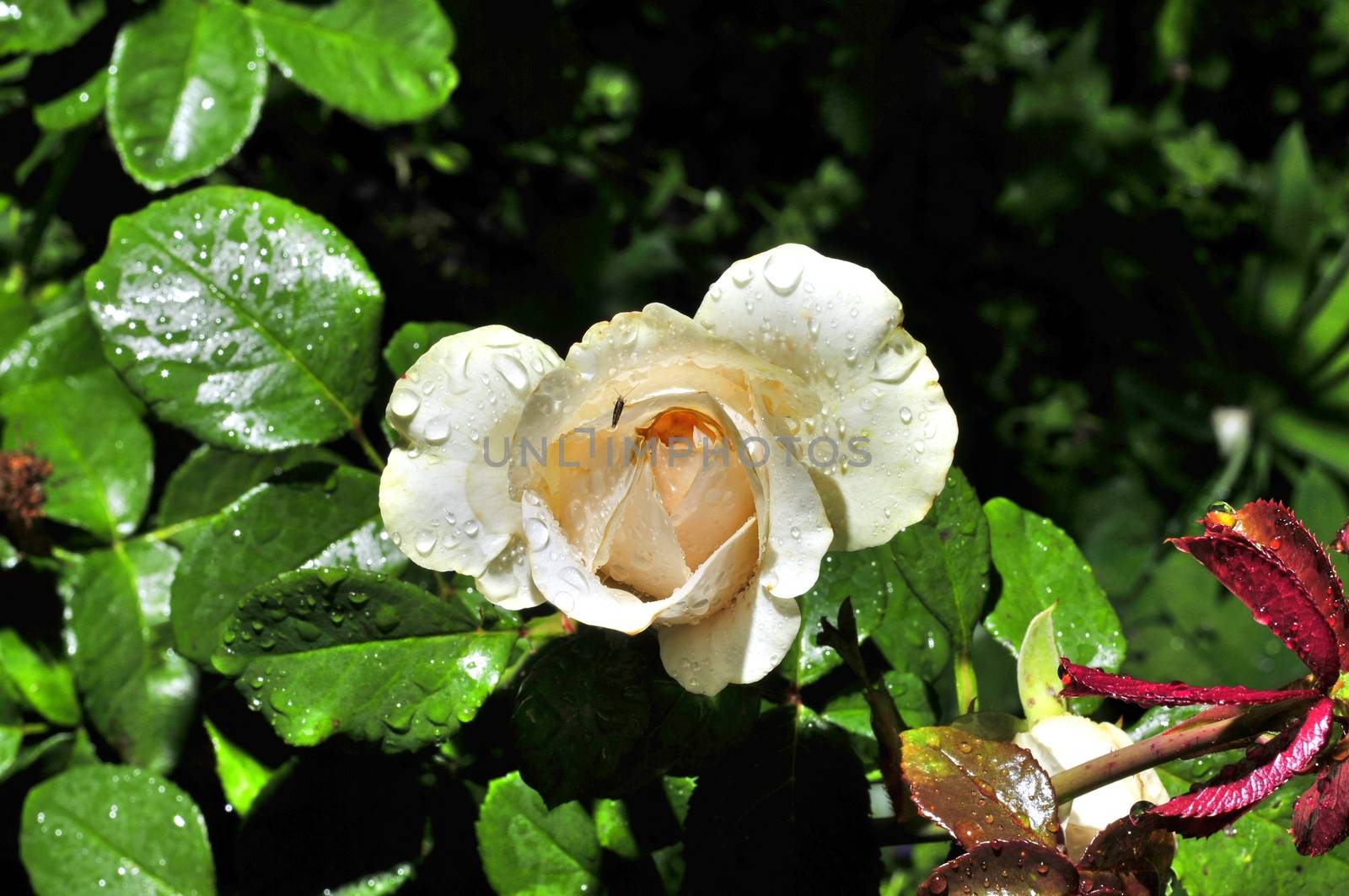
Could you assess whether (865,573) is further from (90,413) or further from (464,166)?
(464,166)

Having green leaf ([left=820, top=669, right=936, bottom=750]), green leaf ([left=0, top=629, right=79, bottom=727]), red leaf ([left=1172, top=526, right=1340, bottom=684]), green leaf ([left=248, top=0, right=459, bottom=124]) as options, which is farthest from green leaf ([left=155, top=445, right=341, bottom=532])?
red leaf ([left=1172, top=526, right=1340, bottom=684])

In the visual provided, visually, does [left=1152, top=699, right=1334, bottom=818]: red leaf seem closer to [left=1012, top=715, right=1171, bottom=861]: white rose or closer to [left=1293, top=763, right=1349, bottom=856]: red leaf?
[left=1293, top=763, right=1349, bottom=856]: red leaf

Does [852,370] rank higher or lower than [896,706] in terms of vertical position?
higher


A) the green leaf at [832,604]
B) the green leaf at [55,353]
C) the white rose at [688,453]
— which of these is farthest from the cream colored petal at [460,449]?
the green leaf at [55,353]

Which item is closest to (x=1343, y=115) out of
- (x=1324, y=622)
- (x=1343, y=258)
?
(x=1343, y=258)

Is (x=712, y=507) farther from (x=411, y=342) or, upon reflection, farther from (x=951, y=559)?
(x=411, y=342)

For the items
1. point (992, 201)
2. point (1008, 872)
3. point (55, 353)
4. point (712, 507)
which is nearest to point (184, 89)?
point (55, 353)

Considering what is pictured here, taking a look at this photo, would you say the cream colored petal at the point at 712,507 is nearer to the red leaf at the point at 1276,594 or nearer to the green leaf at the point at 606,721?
the green leaf at the point at 606,721

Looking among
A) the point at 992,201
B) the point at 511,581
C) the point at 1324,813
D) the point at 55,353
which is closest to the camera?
the point at 1324,813
